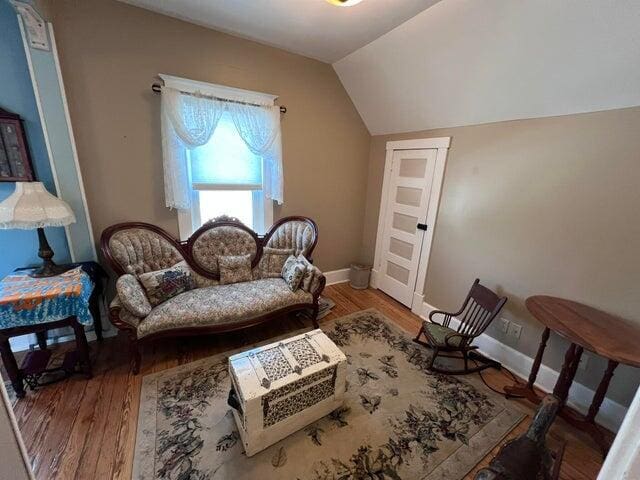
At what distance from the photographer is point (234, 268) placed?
2.63m

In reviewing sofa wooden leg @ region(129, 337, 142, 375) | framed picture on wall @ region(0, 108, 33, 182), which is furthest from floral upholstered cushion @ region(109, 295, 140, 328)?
framed picture on wall @ region(0, 108, 33, 182)

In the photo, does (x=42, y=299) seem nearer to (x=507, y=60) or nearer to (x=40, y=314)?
(x=40, y=314)

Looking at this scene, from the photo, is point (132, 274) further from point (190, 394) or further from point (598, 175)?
point (598, 175)

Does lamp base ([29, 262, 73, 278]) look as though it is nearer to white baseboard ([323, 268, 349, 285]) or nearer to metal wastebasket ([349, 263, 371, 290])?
white baseboard ([323, 268, 349, 285])

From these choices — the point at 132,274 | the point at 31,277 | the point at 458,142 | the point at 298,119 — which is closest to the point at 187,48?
the point at 298,119

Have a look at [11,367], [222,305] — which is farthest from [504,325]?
[11,367]

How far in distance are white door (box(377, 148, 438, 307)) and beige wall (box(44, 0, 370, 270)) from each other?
1.04 meters

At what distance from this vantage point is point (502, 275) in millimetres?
2268

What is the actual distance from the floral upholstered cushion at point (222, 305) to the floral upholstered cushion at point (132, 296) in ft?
0.25

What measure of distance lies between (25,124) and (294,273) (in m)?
2.33

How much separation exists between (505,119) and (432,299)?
1.82m

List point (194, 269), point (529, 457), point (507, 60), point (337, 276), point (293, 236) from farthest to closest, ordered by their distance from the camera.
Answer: point (337, 276)
point (293, 236)
point (194, 269)
point (507, 60)
point (529, 457)

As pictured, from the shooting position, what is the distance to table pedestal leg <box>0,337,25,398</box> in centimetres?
164

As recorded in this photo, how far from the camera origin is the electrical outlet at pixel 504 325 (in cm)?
226
